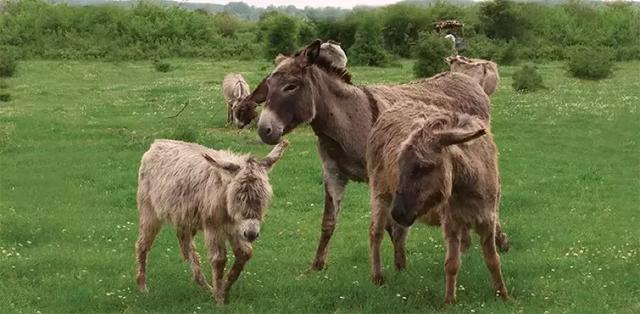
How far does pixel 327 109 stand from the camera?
9516 mm

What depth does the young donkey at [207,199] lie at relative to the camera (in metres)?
8.01

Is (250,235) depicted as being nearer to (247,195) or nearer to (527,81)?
(247,195)

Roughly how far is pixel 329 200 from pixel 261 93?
5.32 feet

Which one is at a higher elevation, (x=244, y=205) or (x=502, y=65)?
(x=244, y=205)

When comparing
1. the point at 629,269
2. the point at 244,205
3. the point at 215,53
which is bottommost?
the point at 215,53

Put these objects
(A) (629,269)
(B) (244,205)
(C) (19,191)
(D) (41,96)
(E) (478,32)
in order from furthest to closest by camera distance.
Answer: (E) (478,32)
(D) (41,96)
(C) (19,191)
(A) (629,269)
(B) (244,205)

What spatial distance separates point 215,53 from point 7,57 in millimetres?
15704

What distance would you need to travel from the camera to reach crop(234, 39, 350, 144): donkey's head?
907cm

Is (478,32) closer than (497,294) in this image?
No

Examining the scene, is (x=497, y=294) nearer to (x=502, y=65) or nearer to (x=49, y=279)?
(x=49, y=279)

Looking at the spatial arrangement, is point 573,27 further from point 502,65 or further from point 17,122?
point 17,122

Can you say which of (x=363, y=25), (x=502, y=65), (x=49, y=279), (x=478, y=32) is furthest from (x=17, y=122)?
(x=478, y=32)

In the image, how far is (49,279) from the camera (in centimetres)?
977

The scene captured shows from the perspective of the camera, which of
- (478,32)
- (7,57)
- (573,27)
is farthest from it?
(573,27)
